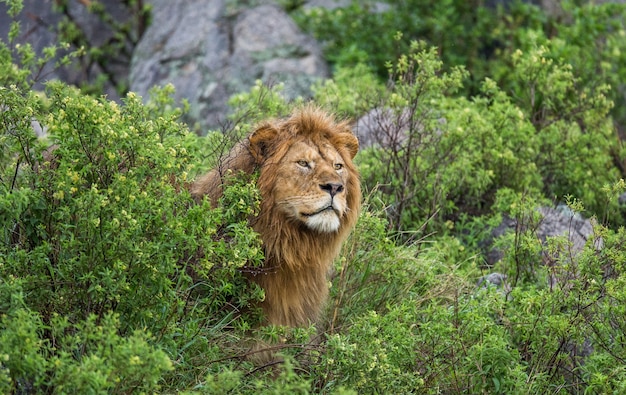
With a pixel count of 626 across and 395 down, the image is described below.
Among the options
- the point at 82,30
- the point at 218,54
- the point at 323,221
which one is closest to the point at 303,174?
the point at 323,221

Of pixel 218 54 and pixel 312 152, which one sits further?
pixel 218 54

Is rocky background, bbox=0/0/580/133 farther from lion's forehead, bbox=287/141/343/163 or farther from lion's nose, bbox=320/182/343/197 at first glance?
lion's nose, bbox=320/182/343/197

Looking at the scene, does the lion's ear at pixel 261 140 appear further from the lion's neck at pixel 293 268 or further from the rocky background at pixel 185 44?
the rocky background at pixel 185 44

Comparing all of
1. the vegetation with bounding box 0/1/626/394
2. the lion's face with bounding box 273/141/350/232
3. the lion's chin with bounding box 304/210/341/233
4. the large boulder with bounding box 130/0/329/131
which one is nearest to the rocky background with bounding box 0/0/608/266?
the large boulder with bounding box 130/0/329/131

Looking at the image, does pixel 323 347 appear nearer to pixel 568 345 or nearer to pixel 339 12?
pixel 568 345

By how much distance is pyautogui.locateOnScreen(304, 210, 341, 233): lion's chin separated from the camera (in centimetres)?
587

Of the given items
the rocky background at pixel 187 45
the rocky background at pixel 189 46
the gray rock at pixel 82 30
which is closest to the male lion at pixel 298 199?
the rocky background at pixel 187 45

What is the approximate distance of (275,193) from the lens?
5926mm

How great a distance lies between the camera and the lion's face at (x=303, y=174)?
19.2ft

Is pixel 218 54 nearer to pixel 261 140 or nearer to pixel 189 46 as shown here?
pixel 189 46

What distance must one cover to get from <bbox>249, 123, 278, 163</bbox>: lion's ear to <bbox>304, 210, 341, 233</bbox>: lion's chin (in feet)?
1.43

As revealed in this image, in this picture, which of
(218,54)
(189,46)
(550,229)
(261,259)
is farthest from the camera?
(189,46)

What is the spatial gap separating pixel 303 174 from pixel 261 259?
1.65ft

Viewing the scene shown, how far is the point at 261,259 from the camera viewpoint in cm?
595
